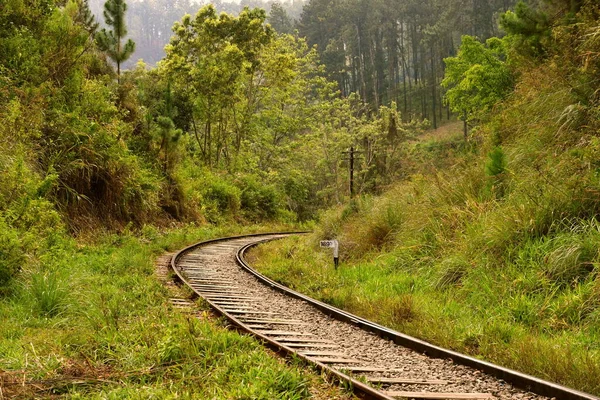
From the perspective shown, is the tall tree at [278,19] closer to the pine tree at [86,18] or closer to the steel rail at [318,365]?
the pine tree at [86,18]

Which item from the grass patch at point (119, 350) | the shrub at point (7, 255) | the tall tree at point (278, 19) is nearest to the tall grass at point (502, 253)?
the grass patch at point (119, 350)

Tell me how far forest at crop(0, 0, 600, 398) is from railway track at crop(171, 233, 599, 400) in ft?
1.55

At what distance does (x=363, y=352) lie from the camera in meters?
6.21

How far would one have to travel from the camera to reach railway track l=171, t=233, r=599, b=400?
4.81 metres

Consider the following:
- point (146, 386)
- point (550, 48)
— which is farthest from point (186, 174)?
point (146, 386)

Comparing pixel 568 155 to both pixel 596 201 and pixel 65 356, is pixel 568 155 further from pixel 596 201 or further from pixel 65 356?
pixel 65 356

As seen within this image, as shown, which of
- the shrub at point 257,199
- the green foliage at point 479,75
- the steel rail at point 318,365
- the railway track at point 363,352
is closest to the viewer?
the steel rail at point 318,365

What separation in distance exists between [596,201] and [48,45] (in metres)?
15.4

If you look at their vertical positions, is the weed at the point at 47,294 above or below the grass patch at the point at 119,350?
above

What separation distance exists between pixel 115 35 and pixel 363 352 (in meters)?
18.4

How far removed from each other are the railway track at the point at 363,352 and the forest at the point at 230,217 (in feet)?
1.55

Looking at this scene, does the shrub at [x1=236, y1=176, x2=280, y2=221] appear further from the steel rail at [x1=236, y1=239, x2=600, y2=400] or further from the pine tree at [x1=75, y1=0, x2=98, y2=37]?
the steel rail at [x1=236, y1=239, x2=600, y2=400]

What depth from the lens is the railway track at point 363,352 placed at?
481 centimetres

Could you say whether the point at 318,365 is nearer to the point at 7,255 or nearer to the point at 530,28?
the point at 7,255
